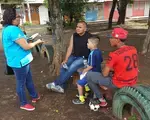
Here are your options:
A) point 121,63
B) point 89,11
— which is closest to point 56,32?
point 121,63

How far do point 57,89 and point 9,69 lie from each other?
40.4 inches

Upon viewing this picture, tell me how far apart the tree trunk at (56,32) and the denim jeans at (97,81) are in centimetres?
188

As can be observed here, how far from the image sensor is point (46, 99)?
4.84 m

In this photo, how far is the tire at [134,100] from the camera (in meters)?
3.32

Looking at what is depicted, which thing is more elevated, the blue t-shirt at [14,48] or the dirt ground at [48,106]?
the blue t-shirt at [14,48]

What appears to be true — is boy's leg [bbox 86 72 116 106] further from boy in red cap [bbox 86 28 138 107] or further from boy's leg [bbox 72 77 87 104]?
boy's leg [bbox 72 77 87 104]

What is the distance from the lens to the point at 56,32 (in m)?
5.89

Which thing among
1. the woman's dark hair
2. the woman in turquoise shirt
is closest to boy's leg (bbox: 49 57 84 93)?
the woman in turquoise shirt

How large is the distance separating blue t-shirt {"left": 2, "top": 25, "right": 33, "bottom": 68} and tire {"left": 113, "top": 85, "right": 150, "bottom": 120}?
153 centimetres

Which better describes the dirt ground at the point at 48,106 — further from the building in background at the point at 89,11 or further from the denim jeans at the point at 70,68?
the building in background at the point at 89,11

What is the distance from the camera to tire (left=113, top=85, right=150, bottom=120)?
332cm

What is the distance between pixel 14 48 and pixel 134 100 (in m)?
1.94

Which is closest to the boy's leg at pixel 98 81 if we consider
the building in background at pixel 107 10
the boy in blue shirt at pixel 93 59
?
the boy in blue shirt at pixel 93 59

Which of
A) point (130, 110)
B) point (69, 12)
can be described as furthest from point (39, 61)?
point (69, 12)
